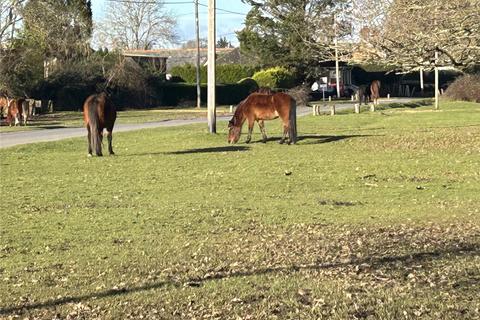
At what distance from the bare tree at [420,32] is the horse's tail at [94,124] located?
7548 mm

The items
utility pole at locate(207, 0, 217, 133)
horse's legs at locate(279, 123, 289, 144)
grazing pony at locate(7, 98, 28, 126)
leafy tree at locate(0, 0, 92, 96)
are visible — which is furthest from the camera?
leafy tree at locate(0, 0, 92, 96)

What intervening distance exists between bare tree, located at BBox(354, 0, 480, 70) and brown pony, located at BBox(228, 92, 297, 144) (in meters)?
5.78

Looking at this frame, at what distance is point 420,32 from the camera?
52.2ft

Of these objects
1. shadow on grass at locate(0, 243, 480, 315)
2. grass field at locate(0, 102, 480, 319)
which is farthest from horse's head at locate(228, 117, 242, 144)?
shadow on grass at locate(0, 243, 480, 315)

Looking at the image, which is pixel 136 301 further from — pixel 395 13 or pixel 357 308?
pixel 395 13

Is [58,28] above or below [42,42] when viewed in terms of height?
above

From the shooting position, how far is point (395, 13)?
16406 mm

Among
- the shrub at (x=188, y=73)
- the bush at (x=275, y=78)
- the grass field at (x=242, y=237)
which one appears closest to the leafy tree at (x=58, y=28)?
the shrub at (x=188, y=73)

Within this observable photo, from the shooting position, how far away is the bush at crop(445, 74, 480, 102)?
5950 cm

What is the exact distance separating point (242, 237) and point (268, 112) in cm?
1580

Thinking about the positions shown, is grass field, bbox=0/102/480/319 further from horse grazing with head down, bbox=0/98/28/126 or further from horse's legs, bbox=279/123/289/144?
horse grazing with head down, bbox=0/98/28/126

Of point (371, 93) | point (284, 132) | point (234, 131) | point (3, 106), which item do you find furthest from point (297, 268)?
point (371, 93)

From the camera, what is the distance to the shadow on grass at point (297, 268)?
6379mm

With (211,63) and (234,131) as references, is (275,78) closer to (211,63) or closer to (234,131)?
(211,63)
